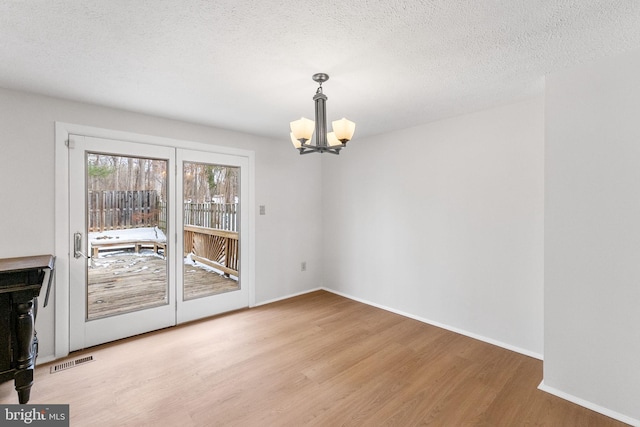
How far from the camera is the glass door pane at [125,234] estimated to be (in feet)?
9.34

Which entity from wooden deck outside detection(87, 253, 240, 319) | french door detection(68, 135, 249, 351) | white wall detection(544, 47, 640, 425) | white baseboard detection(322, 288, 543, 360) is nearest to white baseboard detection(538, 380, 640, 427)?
white wall detection(544, 47, 640, 425)

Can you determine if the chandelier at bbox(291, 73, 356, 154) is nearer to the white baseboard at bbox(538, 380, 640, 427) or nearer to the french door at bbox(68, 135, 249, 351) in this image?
the french door at bbox(68, 135, 249, 351)

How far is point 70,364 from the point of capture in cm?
249

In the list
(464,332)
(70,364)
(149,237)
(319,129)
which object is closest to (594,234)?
(464,332)

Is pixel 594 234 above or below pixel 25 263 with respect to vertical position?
above

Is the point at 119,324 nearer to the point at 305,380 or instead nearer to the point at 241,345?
the point at 241,345

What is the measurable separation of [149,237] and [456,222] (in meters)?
3.51

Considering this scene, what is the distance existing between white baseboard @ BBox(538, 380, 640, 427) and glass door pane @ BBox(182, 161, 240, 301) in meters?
3.36

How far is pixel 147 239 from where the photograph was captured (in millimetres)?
3182

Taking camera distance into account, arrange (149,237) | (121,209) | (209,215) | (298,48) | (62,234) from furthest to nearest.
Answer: (209,215)
(149,237)
(121,209)
(62,234)
(298,48)

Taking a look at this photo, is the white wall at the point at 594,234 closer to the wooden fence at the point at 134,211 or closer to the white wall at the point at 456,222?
the white wall at the point at 456,222

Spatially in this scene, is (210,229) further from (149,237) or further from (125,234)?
(125,234)

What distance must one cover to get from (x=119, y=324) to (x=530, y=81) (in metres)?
4.52

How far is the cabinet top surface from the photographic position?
79.0 inches
